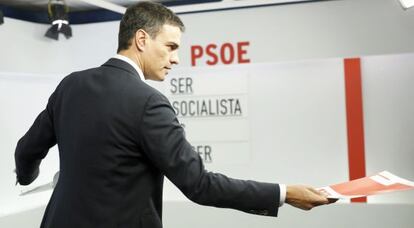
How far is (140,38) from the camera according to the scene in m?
1.48

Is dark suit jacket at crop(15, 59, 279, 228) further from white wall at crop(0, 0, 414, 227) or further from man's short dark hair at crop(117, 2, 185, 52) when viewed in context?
white wall at crop(0, 0, 414, 227)

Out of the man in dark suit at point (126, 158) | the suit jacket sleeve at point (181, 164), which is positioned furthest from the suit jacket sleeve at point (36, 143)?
the suit jacket sleeve at point (181, 164)

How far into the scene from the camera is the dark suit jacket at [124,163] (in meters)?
1.30

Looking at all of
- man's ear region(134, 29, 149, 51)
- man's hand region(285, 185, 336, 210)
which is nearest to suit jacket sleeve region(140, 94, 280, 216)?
man's hand region(285, 185, 336, 210)

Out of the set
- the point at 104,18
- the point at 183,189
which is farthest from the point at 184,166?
the point at 104,18

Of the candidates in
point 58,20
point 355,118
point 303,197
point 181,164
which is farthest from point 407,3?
point 58,20

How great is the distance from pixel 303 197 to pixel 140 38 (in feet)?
2.24

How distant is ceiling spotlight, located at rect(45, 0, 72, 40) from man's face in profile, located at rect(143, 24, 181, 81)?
3.30 metres

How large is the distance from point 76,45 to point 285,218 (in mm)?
2637

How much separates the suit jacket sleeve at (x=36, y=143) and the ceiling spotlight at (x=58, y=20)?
3.13 meters

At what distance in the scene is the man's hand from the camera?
→ 1479 mm

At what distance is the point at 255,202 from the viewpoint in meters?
1.40

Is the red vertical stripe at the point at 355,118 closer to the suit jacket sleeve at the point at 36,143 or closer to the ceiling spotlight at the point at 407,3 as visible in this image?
the ceiling spotlight at the point at 407,3

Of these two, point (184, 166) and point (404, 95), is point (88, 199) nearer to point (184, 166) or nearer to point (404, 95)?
point (184, 166)
